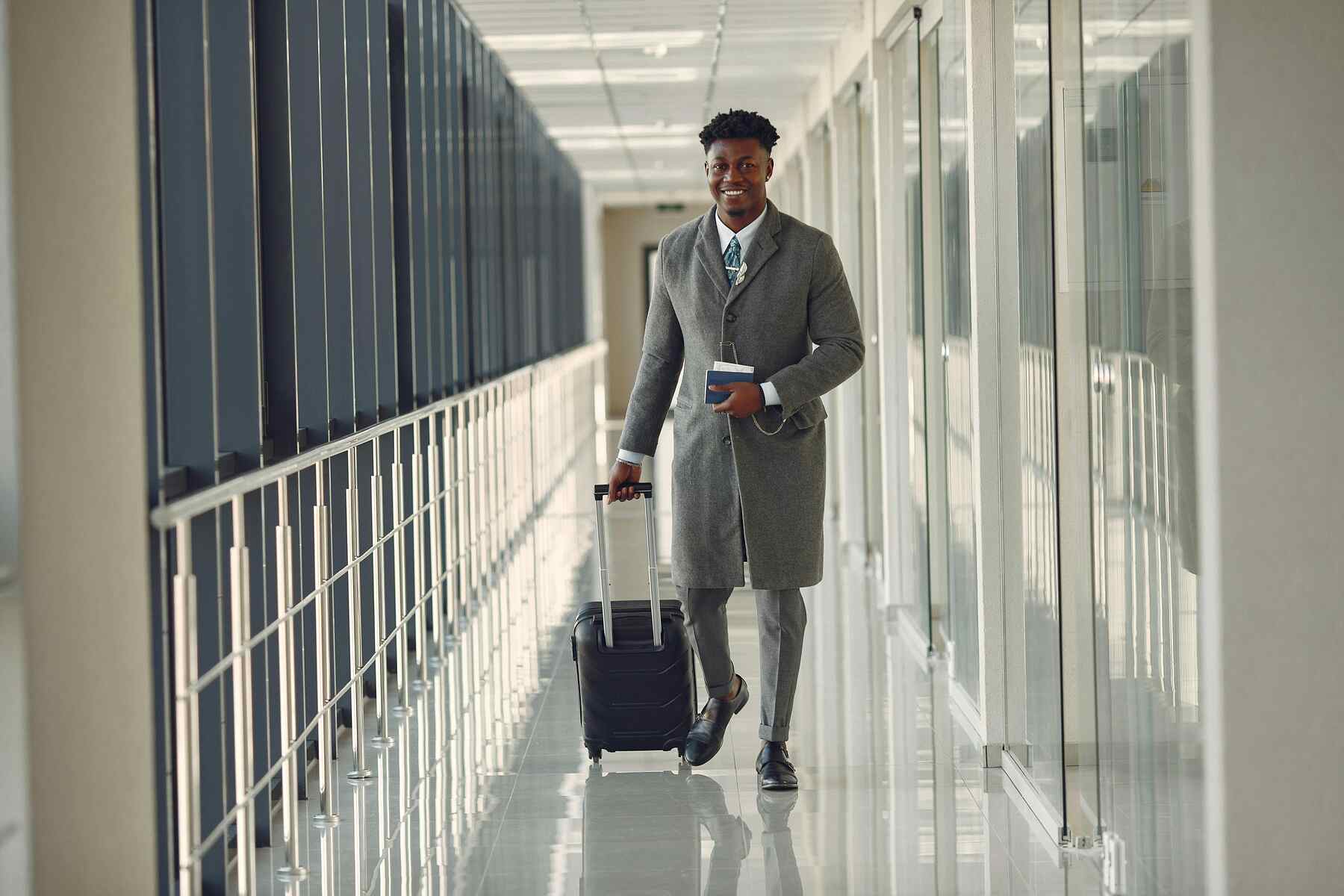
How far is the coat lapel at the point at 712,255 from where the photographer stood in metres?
4.08

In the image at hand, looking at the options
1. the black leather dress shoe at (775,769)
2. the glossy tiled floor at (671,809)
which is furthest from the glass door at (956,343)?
the black leather dress shoe at (775,769)

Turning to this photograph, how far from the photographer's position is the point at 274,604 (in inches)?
164

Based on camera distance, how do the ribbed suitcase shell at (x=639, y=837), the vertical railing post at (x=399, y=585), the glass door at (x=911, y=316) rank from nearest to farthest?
1. the ribbed suitcase shell at (x=639, y=837)
2. the vertical railing post at (x=399, y=585)
3. the glass door at (x=911, y=316)

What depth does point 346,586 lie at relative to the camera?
5203 mm

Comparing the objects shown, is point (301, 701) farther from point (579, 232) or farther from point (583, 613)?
point (579, 232)

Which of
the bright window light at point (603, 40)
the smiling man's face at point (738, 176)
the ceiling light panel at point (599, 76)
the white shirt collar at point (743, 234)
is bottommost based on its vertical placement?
the white shirt collar at point (743, 234)

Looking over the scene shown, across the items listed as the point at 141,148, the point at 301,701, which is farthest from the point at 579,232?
the point at 141,148

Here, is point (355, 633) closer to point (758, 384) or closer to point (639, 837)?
point (639, 837)

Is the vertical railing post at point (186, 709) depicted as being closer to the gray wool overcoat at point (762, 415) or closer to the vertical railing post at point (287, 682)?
the vertical railing post at point (287, 682)

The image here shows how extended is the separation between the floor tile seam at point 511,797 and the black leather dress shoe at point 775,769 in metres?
0.65

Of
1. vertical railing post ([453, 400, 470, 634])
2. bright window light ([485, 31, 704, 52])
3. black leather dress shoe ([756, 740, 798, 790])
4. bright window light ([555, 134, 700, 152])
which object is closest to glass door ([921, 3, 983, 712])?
black leather dress shoe ([756, 740, 798, 790])

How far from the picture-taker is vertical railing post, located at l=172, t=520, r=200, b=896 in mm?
2781

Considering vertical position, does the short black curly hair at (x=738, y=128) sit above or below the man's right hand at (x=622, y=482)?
above

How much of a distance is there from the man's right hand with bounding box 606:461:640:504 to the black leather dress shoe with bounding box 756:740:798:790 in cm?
75
